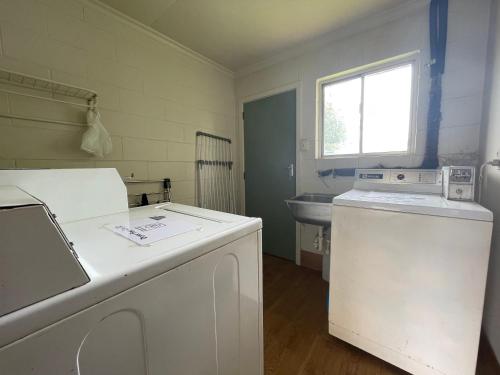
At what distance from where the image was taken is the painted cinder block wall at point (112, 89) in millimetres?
1304

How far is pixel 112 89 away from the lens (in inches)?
66.2

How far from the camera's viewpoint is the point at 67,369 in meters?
0.43

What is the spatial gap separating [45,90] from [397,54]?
263 cm

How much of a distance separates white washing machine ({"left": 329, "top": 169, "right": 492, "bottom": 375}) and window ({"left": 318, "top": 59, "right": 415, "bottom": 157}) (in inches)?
28.7

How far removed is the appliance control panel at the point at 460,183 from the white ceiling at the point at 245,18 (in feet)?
4.59

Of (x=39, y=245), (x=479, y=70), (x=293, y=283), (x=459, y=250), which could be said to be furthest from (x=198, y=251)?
(x=479, y=70)

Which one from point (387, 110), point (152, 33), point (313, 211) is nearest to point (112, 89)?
point (152, 33)

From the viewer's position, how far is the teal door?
237 cm

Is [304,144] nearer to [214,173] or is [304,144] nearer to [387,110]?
[387,110]

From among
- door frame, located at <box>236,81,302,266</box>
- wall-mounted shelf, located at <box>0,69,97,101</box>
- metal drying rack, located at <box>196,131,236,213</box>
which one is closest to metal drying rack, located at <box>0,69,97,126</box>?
wall-mounted shelf, located at <box>0,69,97,101</box>

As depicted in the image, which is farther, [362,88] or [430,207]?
[362,88]

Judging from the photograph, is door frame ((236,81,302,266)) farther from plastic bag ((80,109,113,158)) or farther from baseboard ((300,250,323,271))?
plastic bag ((80,109,113,158))

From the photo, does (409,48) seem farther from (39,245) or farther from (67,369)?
(67,369)

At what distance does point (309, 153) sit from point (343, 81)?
761 mm
